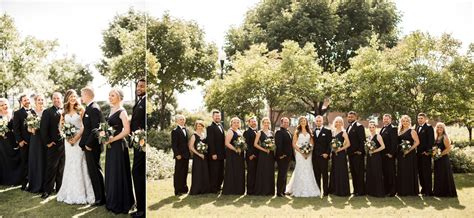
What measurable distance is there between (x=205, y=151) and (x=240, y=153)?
1.95 ft

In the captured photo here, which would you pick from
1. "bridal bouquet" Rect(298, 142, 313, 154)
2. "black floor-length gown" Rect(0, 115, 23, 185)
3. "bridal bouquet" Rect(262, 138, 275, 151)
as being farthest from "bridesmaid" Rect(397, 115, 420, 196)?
"black floor-length gown" Rect(0, 115, 23, 185)

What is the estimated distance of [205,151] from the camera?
7402 mm

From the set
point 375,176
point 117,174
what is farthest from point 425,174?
point 117,174

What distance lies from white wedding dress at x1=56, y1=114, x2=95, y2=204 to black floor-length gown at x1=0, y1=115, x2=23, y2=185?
1.49 meters

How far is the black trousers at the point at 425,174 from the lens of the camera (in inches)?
293

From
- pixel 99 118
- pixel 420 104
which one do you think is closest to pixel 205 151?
pixel 99 118

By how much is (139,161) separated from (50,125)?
4.92 feet

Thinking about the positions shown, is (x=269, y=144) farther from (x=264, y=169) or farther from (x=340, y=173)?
(x=340, y=173)

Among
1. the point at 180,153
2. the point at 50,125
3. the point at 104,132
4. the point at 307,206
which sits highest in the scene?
the point at 50,125

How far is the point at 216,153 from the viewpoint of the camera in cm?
752

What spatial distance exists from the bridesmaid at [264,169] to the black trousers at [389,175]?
1.90 meters

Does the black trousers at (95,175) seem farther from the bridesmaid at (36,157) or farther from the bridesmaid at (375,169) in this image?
the bridesmaid at (375,169)

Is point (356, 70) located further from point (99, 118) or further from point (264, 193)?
point (99, 118)

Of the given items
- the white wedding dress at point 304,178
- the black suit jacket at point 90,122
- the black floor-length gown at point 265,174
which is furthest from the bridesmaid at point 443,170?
the black suit jacket at point 90,122
